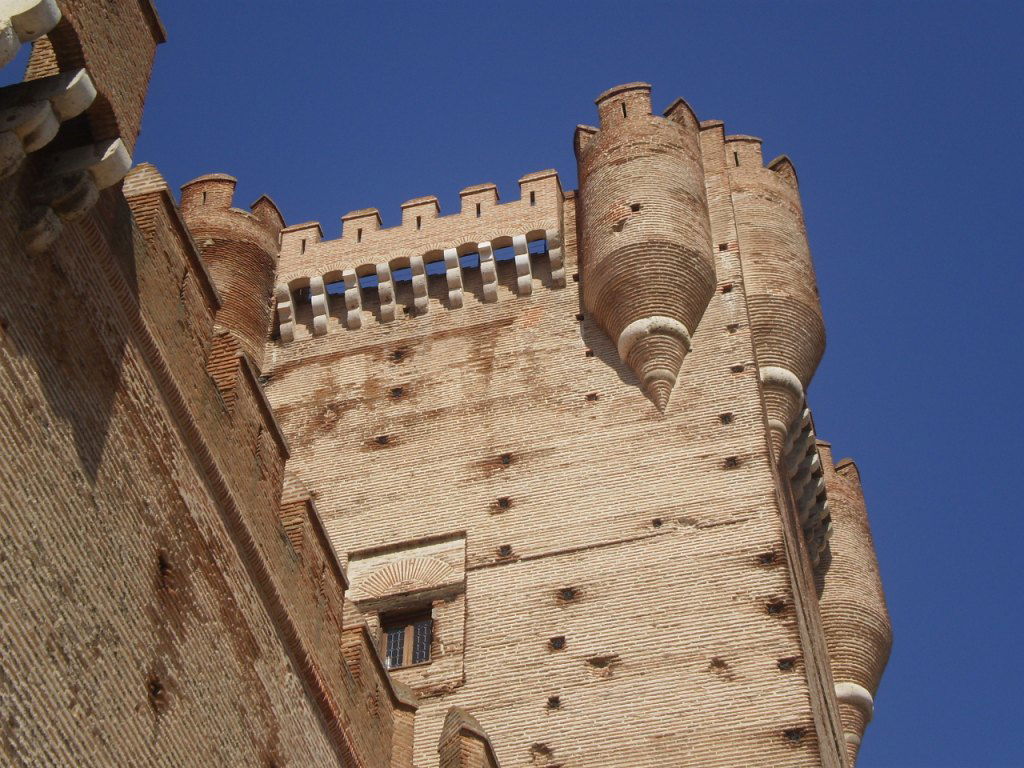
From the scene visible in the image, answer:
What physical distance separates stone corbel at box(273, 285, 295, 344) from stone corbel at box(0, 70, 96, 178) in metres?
12.4

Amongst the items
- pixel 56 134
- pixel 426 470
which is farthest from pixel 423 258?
pixel 56 134

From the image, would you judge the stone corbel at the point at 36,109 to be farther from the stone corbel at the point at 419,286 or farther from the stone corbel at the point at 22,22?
the stone corbel at the point at 419,286

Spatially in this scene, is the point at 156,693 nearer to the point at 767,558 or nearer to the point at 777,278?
the point at 767,558

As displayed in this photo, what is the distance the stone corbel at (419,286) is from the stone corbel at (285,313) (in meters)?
1.33

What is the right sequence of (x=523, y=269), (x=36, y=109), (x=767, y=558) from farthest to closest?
(x=523, y=269)
(x=767, y=558)
(x=36, y=109)

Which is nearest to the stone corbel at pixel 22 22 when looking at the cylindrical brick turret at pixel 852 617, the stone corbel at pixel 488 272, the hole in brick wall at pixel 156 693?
the hole in brick wall at pixel 156 693

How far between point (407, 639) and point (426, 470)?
183 cm

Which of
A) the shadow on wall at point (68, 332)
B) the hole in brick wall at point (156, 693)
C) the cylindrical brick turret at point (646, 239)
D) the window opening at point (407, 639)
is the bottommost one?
the hole in brick wall at point (156, 693)

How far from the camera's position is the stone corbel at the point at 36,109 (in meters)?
6.73

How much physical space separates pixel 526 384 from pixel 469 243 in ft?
8.07

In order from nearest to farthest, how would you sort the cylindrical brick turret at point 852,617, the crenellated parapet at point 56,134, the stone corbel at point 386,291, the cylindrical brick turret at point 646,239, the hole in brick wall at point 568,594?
the crenellated parapet at point 56,134 → the hole in brick wall at point 568,594 → the cylindrical brick turret at point 646,239 → the cylindrical brick turret at point 852,617 → the stone corbel at point 386,291

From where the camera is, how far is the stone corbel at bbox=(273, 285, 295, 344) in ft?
63.9

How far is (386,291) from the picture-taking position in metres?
19.6

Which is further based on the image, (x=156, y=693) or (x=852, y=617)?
(x=852, y=617)
